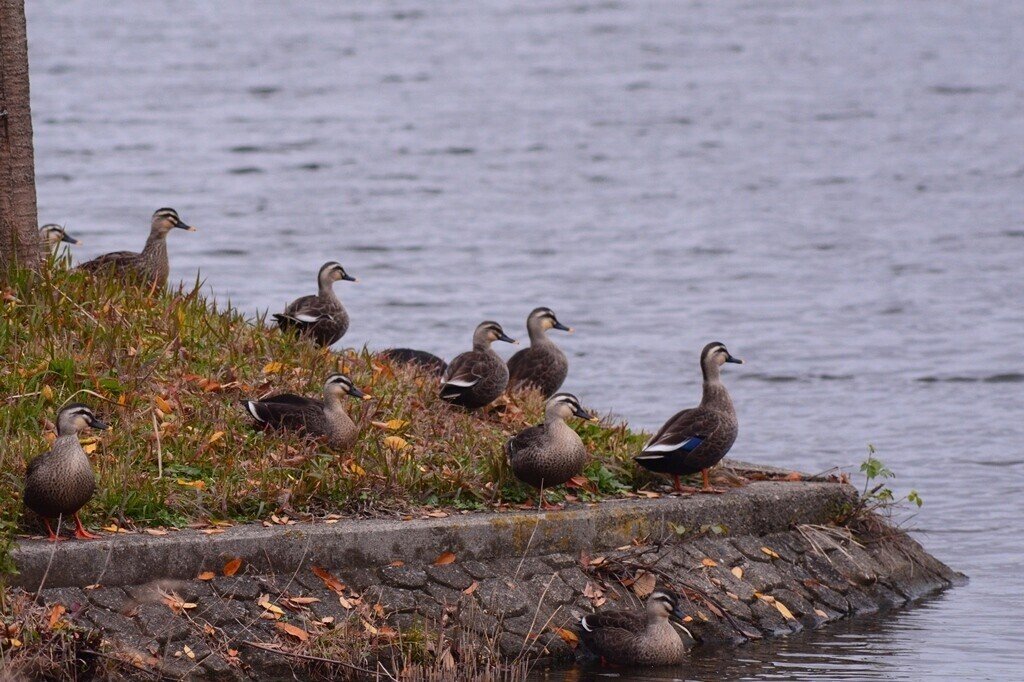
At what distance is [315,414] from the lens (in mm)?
11602

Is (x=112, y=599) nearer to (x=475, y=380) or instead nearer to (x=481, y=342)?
(x=475, y=380)

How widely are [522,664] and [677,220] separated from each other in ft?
81.2

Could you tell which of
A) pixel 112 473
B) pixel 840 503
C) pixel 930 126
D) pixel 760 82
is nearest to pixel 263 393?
pixel 112 473

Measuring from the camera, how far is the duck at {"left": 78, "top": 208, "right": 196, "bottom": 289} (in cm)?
1406

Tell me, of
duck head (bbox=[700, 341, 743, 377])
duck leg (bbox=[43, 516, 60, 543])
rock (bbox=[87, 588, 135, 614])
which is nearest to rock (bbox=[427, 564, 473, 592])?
rock (bbox=[87, 588, 135, 614])

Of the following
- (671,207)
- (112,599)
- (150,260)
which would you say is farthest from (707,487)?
(671,207)

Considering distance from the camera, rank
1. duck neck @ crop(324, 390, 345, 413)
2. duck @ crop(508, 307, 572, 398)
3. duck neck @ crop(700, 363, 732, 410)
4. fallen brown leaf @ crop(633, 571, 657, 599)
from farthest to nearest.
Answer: duck @ crop(508, 307, 572, 398) < duck neck @ crop(700, 363, 732, 410) < duck neck @ crop(324, 390, 345, 413) < fallen brown leaf @ crop(633, 571, 657, 599)

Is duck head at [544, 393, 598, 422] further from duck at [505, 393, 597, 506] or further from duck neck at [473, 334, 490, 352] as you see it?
duck neck at [473, 334, 490, 352]

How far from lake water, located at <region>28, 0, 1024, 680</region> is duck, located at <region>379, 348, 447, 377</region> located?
13.5ft

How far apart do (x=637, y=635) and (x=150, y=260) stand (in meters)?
5.78

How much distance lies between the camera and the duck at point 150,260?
554 inches

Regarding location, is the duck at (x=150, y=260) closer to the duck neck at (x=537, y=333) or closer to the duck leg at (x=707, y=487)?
the duck neck at (x=537, y=333)

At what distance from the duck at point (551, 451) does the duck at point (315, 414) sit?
1.14 metres

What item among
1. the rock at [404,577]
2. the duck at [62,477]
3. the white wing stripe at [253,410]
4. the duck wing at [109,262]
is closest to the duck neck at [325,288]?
the duck wing at [109,262]
